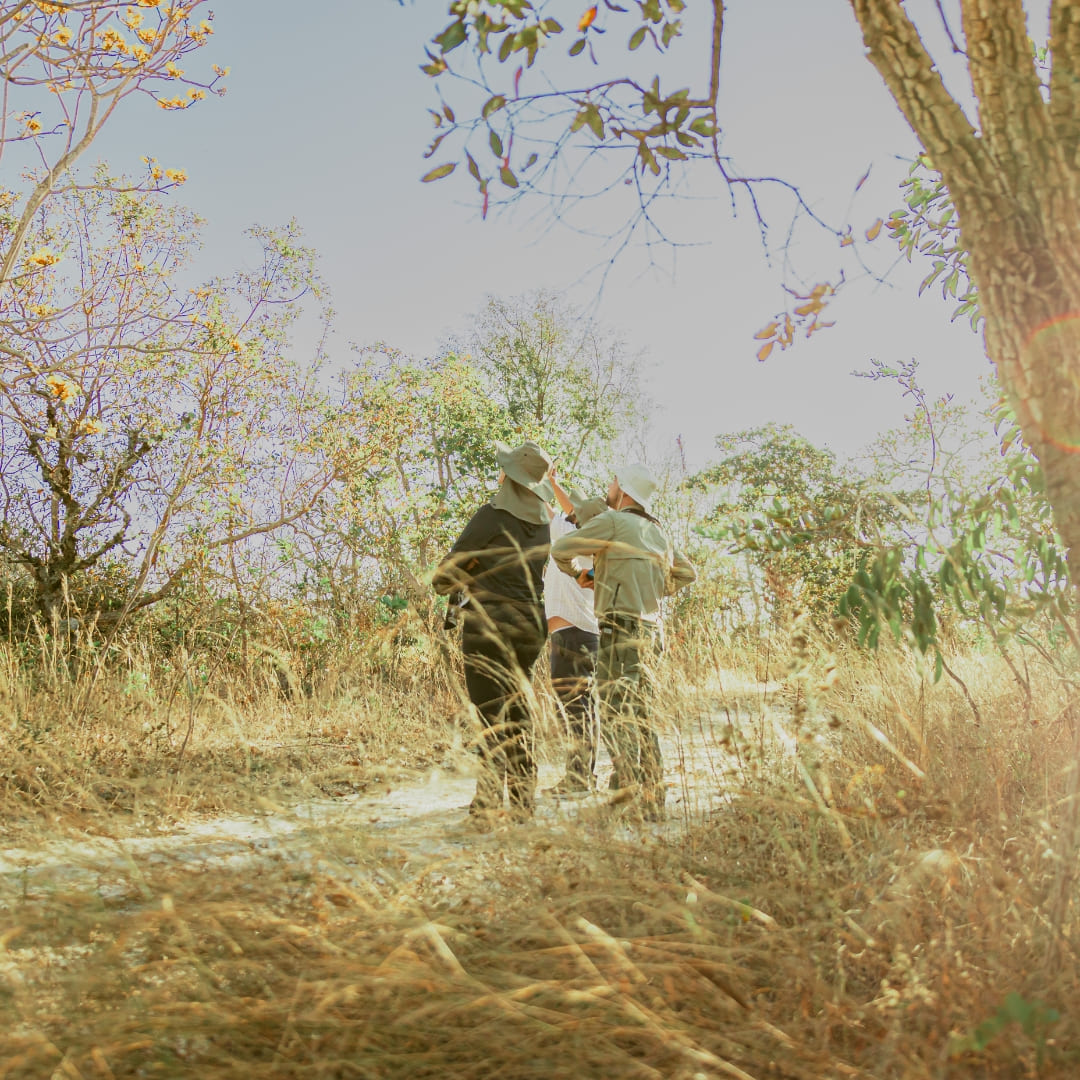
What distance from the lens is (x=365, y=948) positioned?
7.91ft

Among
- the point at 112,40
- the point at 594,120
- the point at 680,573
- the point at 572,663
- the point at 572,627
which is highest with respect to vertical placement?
the point at 112,40

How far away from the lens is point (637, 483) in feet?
18.0

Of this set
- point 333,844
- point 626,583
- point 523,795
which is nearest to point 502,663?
point 626,583

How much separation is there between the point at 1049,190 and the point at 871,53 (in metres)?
0.66

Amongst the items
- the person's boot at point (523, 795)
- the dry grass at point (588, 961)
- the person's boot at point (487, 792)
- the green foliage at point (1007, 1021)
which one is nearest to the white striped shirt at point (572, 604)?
the person's boot at point (523, 795)

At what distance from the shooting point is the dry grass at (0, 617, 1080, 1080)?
6.81ft

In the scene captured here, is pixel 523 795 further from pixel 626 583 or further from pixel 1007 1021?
pixel 1007 1021

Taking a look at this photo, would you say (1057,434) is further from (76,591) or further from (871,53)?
(76,591)

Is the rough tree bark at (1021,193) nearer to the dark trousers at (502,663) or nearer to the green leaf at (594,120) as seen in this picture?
the green leaf at (594,120)

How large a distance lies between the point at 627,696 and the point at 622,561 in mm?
786

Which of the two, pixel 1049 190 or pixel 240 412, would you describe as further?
pixel 240 412

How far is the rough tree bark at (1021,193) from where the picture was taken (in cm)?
→ 241

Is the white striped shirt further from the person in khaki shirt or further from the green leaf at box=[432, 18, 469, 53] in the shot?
the green leaf at box=[432, 18, 469, 53]

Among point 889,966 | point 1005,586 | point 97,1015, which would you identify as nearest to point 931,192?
point 1005,586
